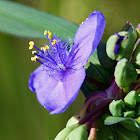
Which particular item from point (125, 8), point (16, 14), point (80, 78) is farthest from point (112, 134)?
point (125, 8)

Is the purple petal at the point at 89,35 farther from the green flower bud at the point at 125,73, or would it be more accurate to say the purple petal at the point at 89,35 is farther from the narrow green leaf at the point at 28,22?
the narrow green leaf at the point at 28,22

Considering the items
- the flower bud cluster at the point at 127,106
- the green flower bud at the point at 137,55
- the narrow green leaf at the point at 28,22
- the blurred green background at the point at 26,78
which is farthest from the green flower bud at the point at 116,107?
the blurred green background at the point at 26,78

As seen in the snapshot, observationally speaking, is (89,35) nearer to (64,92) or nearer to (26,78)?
(64,92)

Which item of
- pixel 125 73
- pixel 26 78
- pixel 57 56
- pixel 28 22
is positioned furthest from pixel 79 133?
pixel 26 78

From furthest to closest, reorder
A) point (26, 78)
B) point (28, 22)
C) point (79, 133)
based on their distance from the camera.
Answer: point (26, 78), point (28, 22), point (79, 133)

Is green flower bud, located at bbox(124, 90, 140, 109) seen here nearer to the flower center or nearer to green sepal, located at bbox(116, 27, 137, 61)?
green sepal, located at bbox(116, 27, 137, 61)

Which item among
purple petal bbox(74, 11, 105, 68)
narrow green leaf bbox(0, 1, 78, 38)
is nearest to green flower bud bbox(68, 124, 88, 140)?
purple petal bbox(74, 11, 105, 68)
